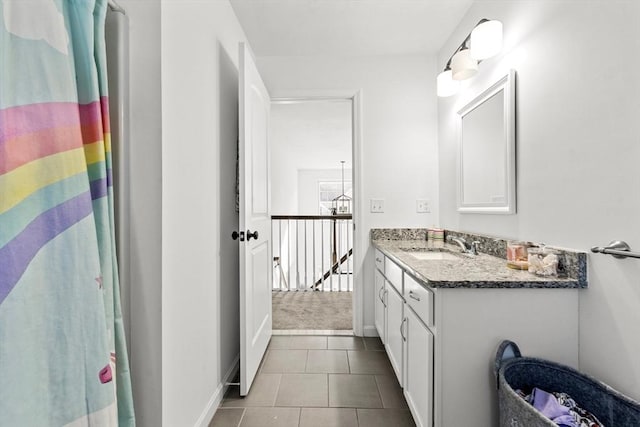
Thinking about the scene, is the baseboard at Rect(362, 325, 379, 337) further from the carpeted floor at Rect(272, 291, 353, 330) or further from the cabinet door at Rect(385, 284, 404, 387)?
the cabinet door at Rect(385, 284, 404, 387)

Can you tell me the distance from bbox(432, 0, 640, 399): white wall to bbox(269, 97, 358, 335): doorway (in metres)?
1.42

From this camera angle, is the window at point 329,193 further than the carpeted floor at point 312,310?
Yes

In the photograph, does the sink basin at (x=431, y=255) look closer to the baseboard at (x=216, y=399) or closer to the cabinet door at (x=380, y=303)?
the cabinet door at (x=380, y=303)

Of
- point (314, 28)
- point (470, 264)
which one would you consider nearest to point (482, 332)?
point (470, 264)

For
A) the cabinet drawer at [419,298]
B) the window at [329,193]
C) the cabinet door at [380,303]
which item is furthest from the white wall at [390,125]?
the window at [329,193]

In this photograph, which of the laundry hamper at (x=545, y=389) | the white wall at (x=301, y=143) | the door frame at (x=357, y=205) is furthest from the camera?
the white wall at (x=301, y=143)

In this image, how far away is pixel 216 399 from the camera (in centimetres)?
171

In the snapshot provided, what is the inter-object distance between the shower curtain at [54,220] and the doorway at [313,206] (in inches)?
71.2

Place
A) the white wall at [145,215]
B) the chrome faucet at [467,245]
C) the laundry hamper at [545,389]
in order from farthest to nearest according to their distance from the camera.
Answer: the chrome faucet at [467,245] → the white wall at [145,215] → the laundry hamper at [545,389]

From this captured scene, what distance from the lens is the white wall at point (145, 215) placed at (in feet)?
3.76

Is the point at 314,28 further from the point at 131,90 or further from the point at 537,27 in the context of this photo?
the point at 131,90

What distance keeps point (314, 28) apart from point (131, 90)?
1.59 meters

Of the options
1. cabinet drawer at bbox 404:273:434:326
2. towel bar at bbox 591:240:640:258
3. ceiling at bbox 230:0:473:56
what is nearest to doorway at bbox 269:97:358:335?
ceiling at bbox 230:0:473:56

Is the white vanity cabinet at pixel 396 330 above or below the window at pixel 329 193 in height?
below
